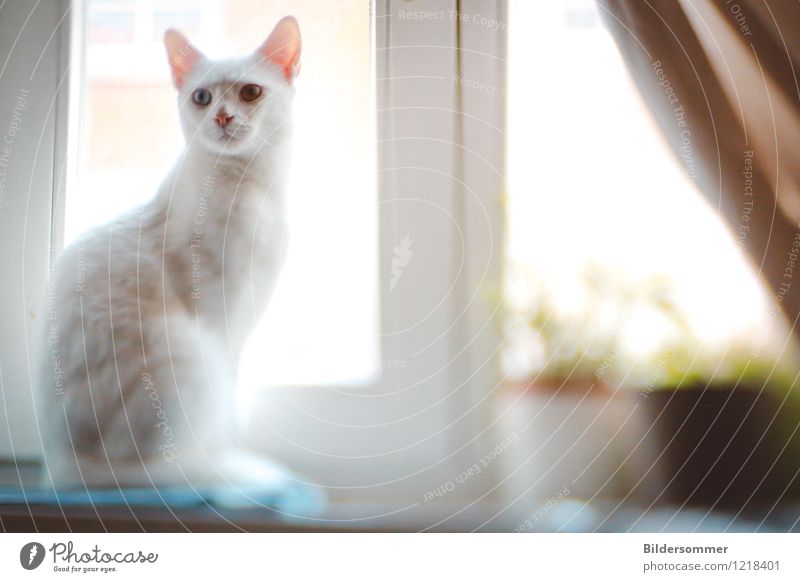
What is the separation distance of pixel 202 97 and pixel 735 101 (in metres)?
0.60

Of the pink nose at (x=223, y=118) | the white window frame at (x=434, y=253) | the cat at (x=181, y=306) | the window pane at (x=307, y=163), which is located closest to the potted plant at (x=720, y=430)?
the white window frame at (x=434, y=253)

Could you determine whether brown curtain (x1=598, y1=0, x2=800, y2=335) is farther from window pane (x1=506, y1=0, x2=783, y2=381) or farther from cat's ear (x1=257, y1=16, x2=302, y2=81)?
cat's ear (x1=257, y1=16, x2=302, y2=81)

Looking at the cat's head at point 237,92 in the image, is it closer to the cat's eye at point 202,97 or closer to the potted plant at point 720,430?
the cat's eye at point 202,97

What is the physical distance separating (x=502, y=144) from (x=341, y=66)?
0.65ft

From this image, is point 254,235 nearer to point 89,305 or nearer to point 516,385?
point 89,305

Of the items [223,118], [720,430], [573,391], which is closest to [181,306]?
[223,118]

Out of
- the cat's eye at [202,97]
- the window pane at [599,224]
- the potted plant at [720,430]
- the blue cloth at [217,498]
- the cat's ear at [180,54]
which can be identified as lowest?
the blue cloth at [217,498]

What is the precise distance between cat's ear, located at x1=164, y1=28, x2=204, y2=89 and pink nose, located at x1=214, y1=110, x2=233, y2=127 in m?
0.06

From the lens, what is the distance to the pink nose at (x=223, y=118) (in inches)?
27.6

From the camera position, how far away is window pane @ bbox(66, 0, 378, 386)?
0.73 meters

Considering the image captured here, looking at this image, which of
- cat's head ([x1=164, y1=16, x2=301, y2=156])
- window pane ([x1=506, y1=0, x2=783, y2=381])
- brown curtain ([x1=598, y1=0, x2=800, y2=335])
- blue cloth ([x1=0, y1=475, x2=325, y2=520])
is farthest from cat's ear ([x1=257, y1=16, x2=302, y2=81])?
blue cloth ([x1=0, y1=475, x2=325, y2=520])
